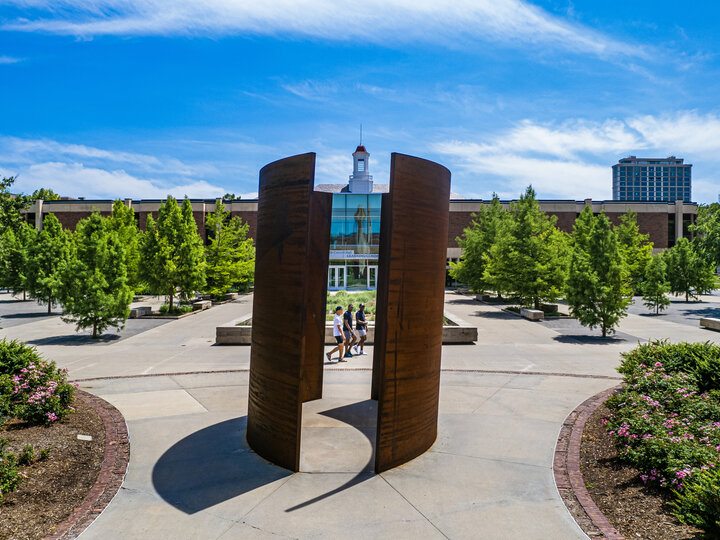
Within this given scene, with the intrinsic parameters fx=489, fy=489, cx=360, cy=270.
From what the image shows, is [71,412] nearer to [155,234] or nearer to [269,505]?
[269,505]

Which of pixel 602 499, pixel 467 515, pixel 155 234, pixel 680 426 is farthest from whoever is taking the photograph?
pixel 155 234

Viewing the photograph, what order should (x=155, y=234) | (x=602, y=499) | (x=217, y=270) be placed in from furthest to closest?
(x=217, y=270), (x=155, y=234), (x=602, y=499)

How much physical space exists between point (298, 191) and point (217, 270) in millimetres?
27087

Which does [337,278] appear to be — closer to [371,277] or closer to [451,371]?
[371,277]

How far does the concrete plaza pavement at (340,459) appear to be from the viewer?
16.6 feet

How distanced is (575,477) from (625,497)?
2.17 ft

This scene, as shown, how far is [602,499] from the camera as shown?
223 inches

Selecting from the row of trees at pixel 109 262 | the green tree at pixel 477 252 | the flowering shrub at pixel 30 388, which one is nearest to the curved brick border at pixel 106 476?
the flowering shrub at pixel 30 388

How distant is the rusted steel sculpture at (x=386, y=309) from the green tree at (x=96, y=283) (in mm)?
12952

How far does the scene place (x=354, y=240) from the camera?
144 feet

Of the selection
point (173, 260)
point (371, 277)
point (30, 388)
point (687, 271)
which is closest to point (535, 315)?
point (173, 260)

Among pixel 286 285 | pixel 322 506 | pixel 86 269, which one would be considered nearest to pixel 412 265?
pixel 286 285

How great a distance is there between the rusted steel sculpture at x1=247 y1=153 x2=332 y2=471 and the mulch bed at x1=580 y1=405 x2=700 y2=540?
3687 mm

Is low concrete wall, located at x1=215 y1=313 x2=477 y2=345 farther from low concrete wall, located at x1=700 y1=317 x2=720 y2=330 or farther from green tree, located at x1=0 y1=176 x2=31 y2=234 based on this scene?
low concrete wall, located at x1=700 y1=317 x2=720 y2=330
